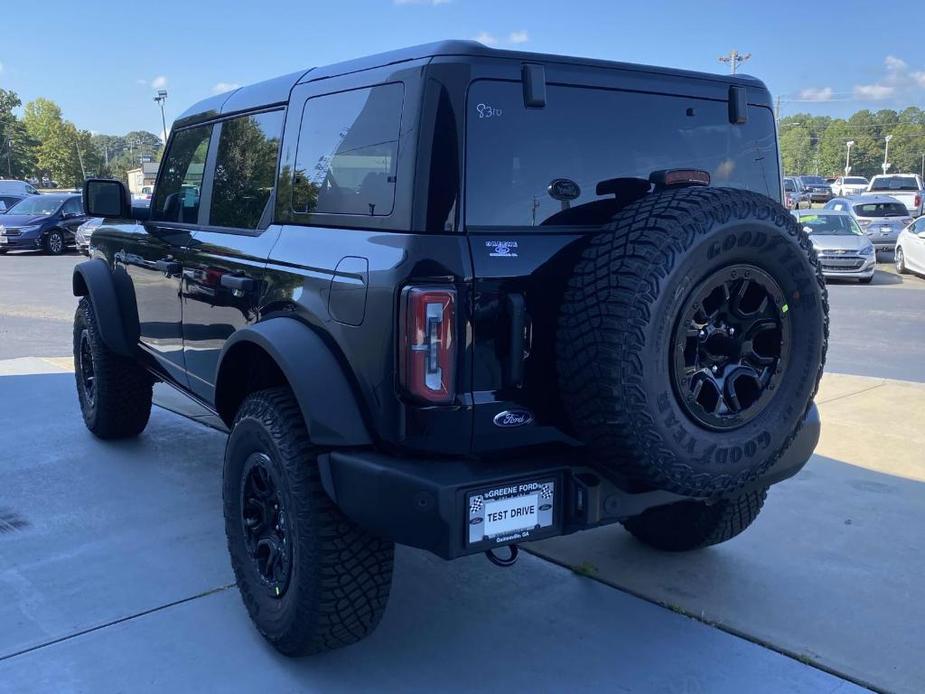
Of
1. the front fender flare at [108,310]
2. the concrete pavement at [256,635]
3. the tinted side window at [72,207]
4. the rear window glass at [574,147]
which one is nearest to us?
the rear window glass at [574,147]

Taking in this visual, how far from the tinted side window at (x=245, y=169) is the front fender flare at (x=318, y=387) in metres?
0.83

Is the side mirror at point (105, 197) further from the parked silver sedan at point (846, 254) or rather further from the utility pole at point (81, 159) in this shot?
the utility pole at point (81, 159)

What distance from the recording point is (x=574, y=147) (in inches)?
107

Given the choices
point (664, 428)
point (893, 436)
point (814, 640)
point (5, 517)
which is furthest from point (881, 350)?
point (5, 517)

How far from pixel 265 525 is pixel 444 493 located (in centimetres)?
93

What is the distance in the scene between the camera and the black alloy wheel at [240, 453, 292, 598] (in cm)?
282

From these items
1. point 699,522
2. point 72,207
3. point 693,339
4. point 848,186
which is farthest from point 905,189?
point 693,339

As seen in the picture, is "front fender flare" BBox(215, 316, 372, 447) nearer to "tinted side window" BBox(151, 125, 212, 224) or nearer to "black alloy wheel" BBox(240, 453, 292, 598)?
"black alloy wheel" BBox(240, 453, 292, 598)

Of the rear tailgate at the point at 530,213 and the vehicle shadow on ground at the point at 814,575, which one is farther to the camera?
the vehicle shadow on ground at the point at 814,575

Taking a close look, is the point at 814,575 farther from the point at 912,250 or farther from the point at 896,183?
the point at 896,183

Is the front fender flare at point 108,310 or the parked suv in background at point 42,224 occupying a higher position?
the parked suv in background at point 42,224

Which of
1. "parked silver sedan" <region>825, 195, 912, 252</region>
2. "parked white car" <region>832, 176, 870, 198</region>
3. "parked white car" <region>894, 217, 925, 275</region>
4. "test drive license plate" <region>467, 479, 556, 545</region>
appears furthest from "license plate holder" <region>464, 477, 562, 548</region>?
"parked white car" <region>832, 176, 870, 198</region>

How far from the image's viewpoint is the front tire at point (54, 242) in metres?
20.6

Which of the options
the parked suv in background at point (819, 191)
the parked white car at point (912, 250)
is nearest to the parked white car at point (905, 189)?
the parked white car at point (912, 250)
